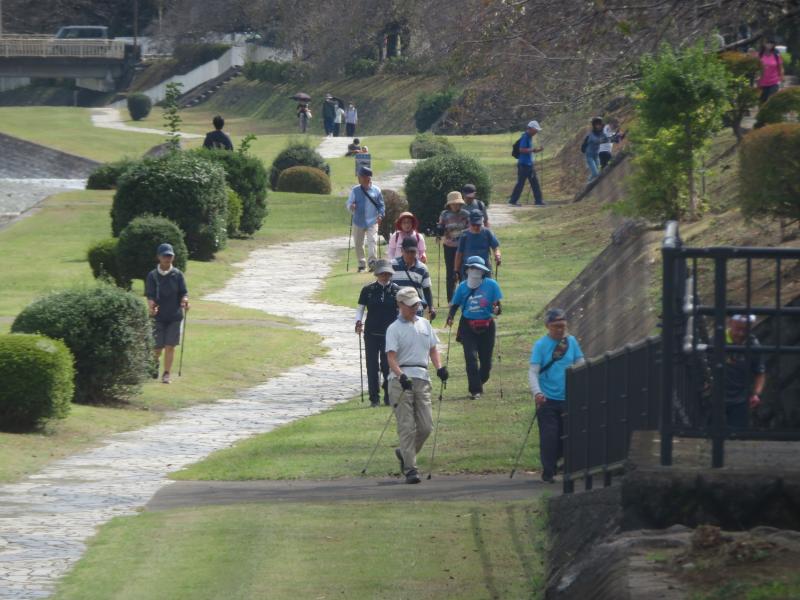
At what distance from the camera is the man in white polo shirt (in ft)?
43.9

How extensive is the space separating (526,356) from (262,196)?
17.6 metres

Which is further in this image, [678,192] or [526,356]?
[678,192]

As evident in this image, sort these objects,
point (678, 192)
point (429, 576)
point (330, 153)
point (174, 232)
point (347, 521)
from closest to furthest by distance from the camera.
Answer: point (429, 576), point (347, 521), point (678, 192), point (174, 232), point (330, 153)

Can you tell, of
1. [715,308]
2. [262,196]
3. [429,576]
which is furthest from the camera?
[262,196]

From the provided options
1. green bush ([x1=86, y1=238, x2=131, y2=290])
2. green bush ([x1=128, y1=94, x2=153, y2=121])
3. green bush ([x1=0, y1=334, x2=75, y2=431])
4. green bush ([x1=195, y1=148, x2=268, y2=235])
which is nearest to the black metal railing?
green bush ([x1=0, y1=334, x2=75, y2=431])

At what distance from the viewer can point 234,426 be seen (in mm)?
17625

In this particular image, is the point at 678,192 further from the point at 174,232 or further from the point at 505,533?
the point at 505,533

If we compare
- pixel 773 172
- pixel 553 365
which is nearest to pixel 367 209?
pixel 773 172

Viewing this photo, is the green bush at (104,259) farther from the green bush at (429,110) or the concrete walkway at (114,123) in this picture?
the green bush at (429,110)

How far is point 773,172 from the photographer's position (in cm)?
1606

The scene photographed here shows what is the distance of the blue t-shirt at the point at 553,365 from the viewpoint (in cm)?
1309

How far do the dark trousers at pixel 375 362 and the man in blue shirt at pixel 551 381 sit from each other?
13.0ft

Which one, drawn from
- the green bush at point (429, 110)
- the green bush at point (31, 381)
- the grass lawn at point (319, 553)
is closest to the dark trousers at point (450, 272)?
the green bush at point (31, 381)

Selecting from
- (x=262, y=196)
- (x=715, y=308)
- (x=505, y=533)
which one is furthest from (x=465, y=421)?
(x=262, y=196)
